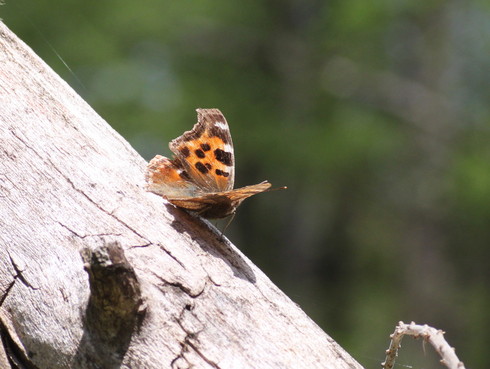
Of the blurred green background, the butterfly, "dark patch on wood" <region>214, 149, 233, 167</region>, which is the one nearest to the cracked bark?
the butterfly

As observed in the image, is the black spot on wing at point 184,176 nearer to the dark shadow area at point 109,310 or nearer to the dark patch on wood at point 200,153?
the dark patch on wood at point 200,153

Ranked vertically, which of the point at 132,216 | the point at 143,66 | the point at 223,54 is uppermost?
the point at 223,54

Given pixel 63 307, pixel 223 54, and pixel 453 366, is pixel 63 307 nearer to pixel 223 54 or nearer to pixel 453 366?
pixel 453 366

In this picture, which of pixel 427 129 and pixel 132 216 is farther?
pixel 427 129

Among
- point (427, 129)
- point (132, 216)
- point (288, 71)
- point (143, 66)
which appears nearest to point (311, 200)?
point (288, 71)

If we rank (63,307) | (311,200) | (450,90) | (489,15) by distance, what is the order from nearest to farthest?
(63,307), (489,15), (450,90), (311,200)

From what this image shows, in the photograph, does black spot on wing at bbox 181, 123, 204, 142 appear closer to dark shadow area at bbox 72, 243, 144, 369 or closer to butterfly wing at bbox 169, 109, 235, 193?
butterfly wing at bbox 169, 109, 235, 193
